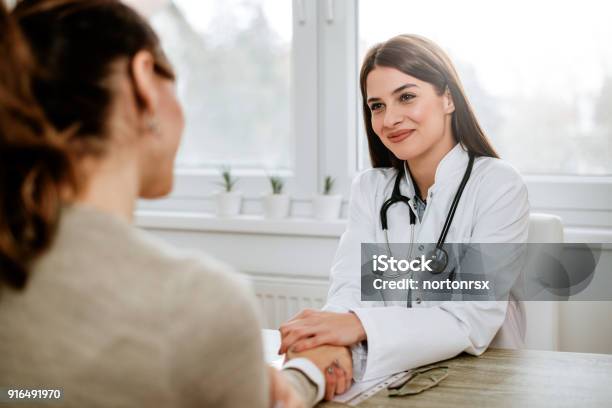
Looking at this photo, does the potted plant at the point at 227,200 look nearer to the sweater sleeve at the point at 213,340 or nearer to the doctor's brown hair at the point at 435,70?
the doctor's brown hair at the point at 435,70

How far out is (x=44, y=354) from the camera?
62 cm

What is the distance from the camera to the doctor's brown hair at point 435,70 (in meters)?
1.78

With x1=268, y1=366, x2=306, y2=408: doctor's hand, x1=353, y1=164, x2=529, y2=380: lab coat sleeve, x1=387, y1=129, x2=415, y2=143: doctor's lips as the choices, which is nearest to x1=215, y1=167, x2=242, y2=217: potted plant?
x1=387, y1=129, x2=415, y2=143: doctor's lips

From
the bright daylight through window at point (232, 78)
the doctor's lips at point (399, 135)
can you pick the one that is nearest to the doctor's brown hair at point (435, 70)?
the doctor's lips at point (399, 135)

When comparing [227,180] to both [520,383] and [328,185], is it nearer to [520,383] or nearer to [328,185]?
[328,185]

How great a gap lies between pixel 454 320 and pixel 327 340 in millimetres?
298

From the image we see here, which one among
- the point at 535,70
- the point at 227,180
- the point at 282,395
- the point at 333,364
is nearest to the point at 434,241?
the point at 333,364

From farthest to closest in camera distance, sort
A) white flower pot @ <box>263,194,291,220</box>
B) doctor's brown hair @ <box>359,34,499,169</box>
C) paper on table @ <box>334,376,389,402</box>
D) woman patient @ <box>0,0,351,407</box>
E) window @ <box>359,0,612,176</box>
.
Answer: white flower pot @ <box>263,194,291,220</box>, window @ <box>359,0,612,176</box>, doctor's brown hair @ <box>359,34,499,169</box>, paper on table @ <box>334,376,389,402</box>, woman patient @ <box>0,0,351,407</box>

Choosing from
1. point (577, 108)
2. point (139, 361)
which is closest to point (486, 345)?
point (139, 361)

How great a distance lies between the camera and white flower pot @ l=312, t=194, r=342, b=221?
244 cm

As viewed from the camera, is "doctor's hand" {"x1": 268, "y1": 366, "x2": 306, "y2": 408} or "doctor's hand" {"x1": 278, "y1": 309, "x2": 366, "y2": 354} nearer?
"doctor's hand" {"x1": 268, "y1": 366, "x2": 306, "y2": 408}

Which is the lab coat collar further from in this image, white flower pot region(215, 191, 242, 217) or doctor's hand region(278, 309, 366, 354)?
white flower pot region(215, 191, 242, 217)

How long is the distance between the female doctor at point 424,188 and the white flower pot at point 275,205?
628mm

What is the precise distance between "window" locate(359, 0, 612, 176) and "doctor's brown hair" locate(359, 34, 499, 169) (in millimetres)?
562
